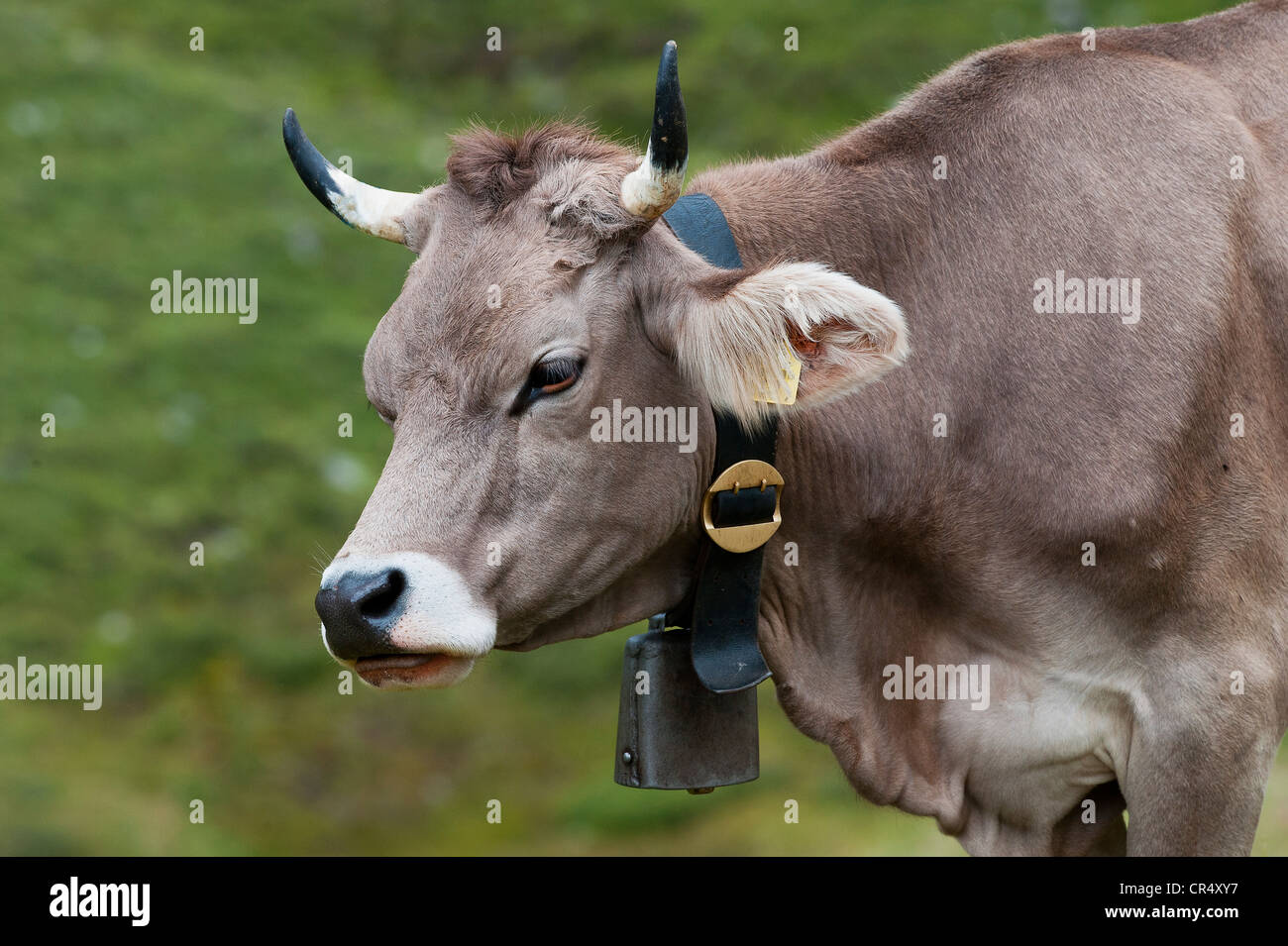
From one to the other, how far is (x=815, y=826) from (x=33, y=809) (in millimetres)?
4567

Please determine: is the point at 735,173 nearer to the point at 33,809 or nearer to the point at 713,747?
the point at 713,747

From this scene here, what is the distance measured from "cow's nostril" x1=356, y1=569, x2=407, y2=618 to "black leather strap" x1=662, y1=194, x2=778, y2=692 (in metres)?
1.04

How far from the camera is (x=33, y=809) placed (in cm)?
814

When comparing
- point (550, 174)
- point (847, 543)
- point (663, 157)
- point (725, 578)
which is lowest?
point (725, 578)

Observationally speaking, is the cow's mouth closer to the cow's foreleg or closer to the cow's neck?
the cow's neck

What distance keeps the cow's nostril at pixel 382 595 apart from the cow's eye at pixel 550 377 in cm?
61

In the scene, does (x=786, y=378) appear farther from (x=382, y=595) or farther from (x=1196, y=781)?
(x=1196, y=781)

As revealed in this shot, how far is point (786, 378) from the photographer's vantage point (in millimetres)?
4016

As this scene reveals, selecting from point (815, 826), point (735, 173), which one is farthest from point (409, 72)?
point (735, 173)

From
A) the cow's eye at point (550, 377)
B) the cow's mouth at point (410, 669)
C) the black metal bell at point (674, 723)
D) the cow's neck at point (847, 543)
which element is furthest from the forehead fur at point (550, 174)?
the black metal bell at point (674, 723)

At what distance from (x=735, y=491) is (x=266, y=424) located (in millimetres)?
7099

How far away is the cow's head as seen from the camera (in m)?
3.79

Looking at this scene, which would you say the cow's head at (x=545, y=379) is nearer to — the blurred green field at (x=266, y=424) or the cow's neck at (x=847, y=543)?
the cow's neck at (x=847, y=543)

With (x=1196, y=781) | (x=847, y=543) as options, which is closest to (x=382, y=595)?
(x=847, y=543)
